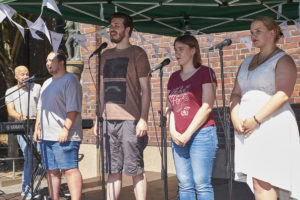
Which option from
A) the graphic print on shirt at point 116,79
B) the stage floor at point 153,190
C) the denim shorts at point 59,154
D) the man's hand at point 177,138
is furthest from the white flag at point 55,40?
the stage floor at point 153,190

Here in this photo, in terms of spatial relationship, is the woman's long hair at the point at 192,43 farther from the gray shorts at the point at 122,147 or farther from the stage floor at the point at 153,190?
the stage floor at the point at 153,190

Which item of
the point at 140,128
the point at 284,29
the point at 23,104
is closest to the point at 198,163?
the point at 140,128

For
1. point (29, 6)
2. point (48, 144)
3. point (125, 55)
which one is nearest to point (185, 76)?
point (125, 55)

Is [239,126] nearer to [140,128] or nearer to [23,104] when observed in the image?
[140,128]

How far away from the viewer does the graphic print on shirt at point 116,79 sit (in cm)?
385

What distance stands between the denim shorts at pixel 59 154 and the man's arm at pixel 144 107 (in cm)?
88

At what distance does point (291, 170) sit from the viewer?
3059 millimetres

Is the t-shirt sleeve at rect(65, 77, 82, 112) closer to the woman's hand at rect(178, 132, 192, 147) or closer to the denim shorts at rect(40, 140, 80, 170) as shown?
the denim shorts at rect(40, 140, 80, 170)

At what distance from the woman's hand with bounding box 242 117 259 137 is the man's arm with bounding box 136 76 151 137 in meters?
0.99

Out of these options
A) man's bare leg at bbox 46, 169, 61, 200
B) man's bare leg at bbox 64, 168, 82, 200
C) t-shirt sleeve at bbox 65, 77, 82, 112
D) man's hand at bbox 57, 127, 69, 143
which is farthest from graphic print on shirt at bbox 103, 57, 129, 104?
man's bare leg at bbox 46, 169, 61, 200

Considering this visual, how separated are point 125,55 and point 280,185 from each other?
190 cm

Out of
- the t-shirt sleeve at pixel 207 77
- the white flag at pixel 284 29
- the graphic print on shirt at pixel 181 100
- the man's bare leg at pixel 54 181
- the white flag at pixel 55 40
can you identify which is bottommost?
the man's bare leg at pixel 54 181

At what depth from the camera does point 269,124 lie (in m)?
3.11

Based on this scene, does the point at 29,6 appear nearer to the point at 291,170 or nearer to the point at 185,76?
the point at 185,76
